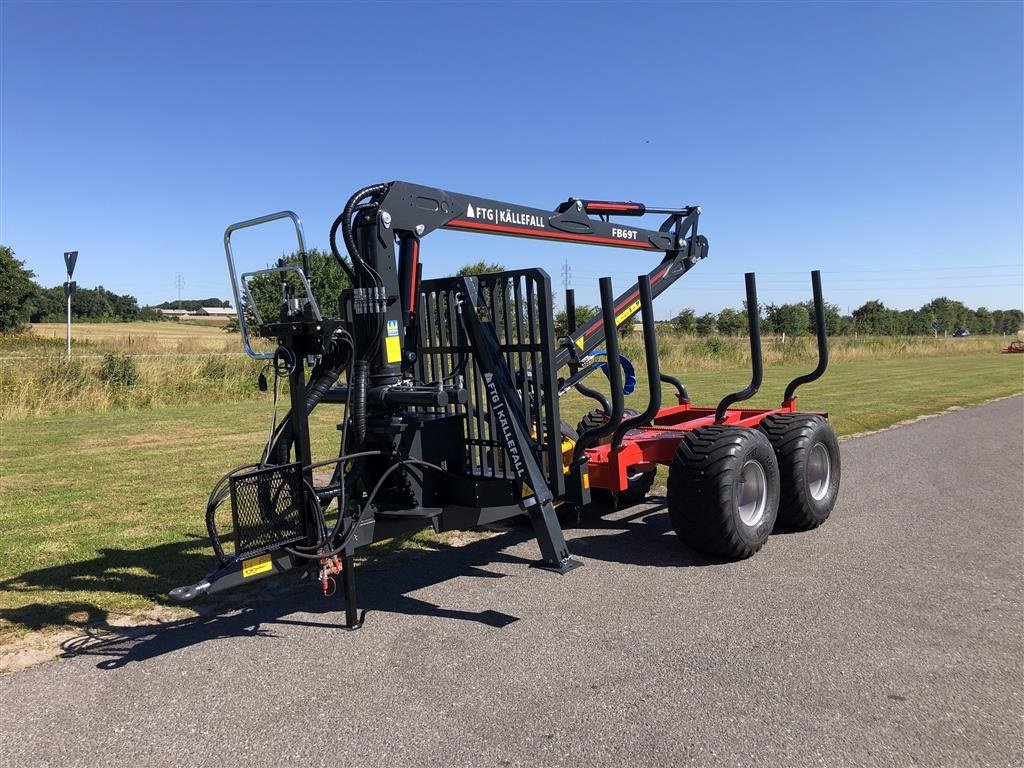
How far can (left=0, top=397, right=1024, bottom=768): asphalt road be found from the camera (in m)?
3.21

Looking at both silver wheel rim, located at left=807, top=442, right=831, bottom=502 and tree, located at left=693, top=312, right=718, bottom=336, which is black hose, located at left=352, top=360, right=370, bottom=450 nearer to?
silver wheel rim, located at left=807, top=442, right=831, bottom=502

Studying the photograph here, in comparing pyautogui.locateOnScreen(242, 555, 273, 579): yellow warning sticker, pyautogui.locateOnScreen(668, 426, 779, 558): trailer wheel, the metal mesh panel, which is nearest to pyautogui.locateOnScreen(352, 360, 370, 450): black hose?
the metal mesh panel

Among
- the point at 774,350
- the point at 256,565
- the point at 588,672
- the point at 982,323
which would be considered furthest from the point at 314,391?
the point at 982,323

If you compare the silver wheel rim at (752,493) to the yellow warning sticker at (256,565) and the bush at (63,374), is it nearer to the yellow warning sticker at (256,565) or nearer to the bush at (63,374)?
the yellow warning sticker at (256,565)

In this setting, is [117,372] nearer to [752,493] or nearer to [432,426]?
[432,426]

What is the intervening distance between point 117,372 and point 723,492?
1526 cm

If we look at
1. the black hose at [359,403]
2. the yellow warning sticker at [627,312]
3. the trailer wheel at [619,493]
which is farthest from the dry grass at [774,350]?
the black hose at [359,403]

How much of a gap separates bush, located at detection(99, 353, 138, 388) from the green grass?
130 cm

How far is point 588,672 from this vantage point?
3.89 metres

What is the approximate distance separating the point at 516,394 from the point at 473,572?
4.72 ft

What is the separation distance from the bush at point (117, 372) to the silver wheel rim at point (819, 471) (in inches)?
582

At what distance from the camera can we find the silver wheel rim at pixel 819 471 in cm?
689

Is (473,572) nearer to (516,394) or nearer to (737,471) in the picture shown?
(516,394)

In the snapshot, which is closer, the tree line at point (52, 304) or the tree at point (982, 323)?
the tree line at point (52, 304)
